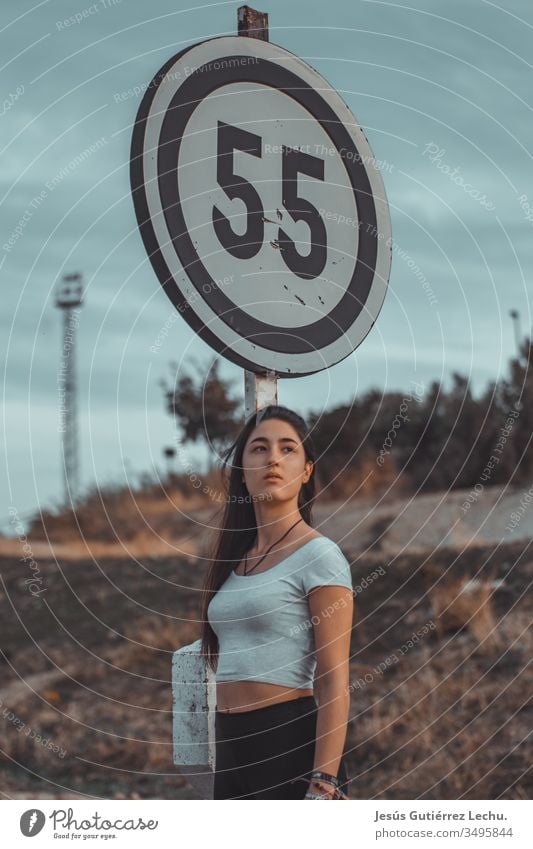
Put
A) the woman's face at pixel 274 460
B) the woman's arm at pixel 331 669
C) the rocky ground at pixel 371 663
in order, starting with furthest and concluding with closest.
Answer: the rocky ground at pixel 371 663 < the woman's face at pixel 274 460 < the woman's arm at pixel 331 669

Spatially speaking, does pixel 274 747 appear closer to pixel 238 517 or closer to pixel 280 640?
pixel 280 640

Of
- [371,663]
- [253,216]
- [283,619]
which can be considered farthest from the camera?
[371,663]

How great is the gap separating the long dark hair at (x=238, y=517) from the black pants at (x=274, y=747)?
0.93ft

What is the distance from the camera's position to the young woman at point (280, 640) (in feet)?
10.0

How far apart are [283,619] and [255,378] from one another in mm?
692

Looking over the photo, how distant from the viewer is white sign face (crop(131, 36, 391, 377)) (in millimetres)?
3139

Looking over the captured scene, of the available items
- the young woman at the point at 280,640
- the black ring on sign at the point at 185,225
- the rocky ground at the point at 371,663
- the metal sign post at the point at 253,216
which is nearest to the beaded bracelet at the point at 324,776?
the young woman at the point at 280,640

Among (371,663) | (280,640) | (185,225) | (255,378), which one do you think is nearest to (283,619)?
(280,640)

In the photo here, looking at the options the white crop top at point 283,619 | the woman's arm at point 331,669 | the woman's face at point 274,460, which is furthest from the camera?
the woman's face at point 274,460

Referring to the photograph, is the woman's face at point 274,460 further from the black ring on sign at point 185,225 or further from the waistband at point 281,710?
the waistband at point 281,710

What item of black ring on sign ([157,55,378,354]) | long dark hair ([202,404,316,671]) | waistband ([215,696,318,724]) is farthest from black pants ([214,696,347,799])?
black ring on sign ([157,55,378,354])

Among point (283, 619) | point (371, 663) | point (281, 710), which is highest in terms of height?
point (283, 619)

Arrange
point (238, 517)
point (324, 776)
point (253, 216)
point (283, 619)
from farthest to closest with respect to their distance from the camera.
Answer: point (238, 517)
point (253, 216)
point (283, 619)
point (324, 776)

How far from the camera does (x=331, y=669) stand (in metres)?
3.03
